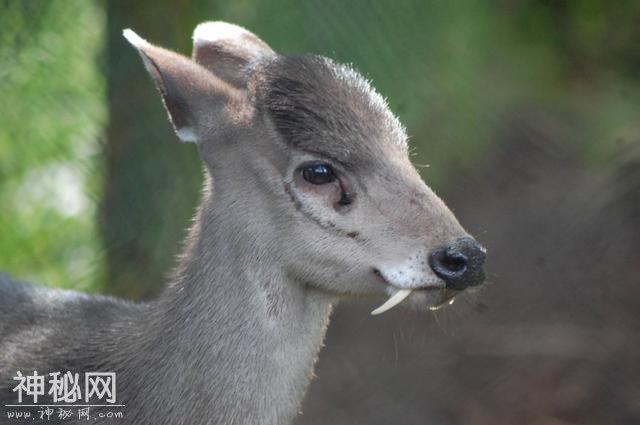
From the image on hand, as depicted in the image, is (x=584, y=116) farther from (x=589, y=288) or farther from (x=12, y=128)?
(x=12, y=128)

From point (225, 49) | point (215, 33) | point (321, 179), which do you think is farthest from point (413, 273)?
point (215, 33)

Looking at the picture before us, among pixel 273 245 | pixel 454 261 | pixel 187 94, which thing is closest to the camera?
pixel 454 261

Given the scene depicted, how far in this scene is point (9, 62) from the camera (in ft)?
19.9

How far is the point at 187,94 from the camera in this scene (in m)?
3.68

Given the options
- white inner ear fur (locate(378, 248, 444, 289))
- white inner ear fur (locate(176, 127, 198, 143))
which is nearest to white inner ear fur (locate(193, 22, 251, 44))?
white inner ear fur (locate(176, 127, 198, 143))

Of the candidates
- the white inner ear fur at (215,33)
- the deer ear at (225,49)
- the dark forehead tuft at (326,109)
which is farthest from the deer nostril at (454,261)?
the white inner ear fur at (215,33)

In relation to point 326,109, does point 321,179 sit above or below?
below

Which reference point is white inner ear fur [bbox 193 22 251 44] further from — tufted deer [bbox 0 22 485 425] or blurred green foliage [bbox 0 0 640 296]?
blurred green foliage [bbox 0 0 640 296]

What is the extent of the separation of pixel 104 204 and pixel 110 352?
233 centimetres

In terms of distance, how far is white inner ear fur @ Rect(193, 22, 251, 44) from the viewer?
4.23 m

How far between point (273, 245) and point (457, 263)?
0.59 meters

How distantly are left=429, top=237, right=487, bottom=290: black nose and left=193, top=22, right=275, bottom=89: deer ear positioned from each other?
1102 millimetres

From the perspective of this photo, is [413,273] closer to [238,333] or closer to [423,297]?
[423,297]

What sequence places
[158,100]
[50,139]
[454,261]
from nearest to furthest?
[454,261]
[158,100]
[50,139]
